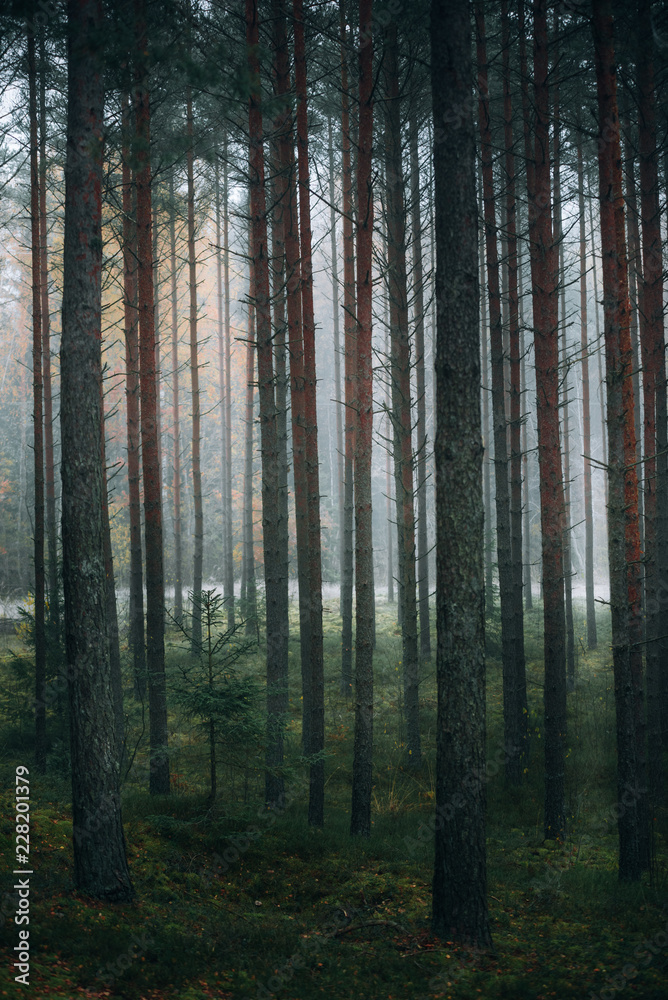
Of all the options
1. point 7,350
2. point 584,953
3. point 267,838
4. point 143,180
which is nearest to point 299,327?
point 143,180

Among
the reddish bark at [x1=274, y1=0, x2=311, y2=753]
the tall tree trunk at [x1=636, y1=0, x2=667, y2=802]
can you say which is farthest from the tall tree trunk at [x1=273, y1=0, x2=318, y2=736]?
the tall tree trunk at [x1=636, y1=0, x2=667, y2=802]

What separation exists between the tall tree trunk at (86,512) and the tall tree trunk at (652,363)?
706 cm

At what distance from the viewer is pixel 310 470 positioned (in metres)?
10.6

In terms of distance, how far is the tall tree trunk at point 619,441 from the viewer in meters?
7.11

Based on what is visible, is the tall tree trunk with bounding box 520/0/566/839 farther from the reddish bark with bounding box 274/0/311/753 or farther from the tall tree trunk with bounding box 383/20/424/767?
the reddish bark with bounding box 274/0/311/753

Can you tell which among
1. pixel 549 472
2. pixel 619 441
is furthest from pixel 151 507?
pixel 619 441

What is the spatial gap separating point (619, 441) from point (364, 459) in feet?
10.1

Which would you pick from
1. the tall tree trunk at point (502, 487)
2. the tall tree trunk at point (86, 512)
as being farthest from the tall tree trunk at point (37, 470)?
the tall tree trunk at point (502, 487)

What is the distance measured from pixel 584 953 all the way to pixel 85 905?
14.0 feet

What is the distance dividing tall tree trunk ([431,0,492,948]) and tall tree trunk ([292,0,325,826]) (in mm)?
3116

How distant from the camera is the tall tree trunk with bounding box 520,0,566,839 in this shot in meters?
8.62

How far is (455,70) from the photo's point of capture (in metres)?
5.65

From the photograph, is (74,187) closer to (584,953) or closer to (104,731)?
(104,731)

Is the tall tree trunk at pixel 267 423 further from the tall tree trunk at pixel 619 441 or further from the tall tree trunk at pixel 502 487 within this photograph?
the tall tree trunk at pixel 619 441
